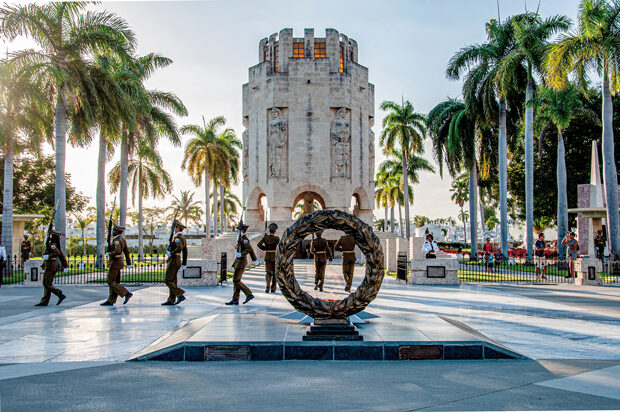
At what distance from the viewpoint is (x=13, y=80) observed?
740 inches

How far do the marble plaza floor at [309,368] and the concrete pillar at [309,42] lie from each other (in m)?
32.0

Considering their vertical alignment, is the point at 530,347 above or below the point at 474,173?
below

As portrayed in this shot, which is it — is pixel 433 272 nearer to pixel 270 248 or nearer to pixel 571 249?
pixel 571 249

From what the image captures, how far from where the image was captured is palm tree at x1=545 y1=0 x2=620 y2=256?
20359 mm

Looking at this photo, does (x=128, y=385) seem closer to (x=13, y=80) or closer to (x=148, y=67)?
(x=13, y=80)

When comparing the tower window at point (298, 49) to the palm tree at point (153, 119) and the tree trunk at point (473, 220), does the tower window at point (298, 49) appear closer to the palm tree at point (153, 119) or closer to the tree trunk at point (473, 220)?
the palm tree at point (153, 119)

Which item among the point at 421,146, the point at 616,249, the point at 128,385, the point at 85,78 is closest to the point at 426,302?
the point at 128,385

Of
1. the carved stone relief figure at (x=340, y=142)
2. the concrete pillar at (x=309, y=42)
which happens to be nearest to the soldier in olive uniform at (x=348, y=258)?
the carved stone relief figure at (x=340, y=142)

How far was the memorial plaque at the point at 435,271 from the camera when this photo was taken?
1714cm

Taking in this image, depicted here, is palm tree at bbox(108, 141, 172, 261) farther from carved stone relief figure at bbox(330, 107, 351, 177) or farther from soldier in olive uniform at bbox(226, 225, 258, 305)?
soldier in olive uniform at bbox(226, 225, 258, 305)

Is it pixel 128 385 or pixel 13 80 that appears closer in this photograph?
pixel 128 385

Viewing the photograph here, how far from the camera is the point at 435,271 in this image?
17188mm

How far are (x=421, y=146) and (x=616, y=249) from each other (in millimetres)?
20327

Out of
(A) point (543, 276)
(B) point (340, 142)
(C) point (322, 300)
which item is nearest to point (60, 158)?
(C) point (322, 300)
